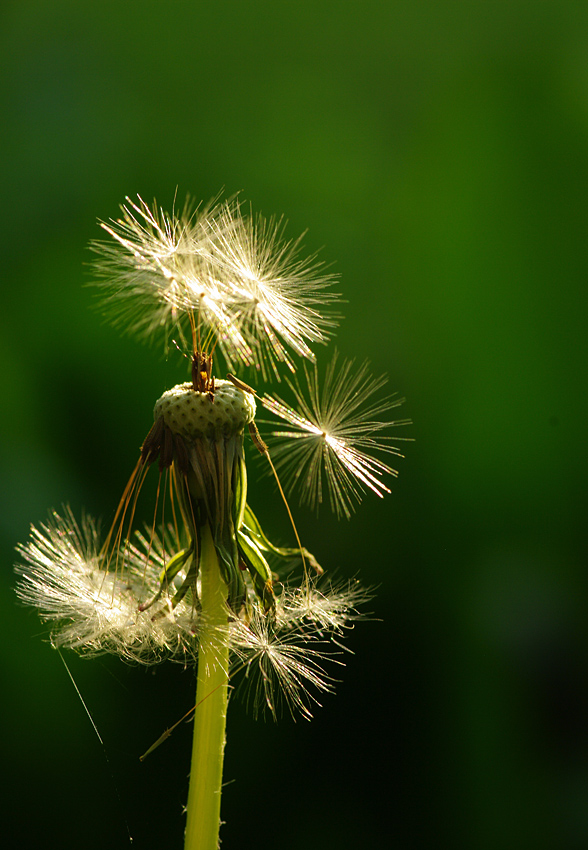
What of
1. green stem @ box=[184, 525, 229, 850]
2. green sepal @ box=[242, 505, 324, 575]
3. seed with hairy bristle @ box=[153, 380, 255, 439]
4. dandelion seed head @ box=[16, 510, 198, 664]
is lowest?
green stem @ box=[184, 525, 229, 850]

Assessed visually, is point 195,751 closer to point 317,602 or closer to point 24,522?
point 317,602

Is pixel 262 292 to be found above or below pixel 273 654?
above

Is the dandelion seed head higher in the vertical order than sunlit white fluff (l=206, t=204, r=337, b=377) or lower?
lower

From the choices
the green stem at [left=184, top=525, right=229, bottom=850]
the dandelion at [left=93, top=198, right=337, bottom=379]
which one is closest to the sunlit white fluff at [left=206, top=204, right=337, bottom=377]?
the dandelion at [left=93, top=198, right=337, bottom=379]

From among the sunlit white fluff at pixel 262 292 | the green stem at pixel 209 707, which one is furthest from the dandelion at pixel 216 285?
the green stem at pixel 209 707

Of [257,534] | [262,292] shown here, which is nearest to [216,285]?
[262,292]

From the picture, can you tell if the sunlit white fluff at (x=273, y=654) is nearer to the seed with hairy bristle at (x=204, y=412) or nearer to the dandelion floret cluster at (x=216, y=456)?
the dandelion floret cluster at (x=216, y=456)

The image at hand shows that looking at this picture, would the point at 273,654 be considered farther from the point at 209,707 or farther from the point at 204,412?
the point at 204,412

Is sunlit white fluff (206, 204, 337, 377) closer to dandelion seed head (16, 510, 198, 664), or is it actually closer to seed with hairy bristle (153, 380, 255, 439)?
seed with hairy bristle (153, 380, 255, 439)

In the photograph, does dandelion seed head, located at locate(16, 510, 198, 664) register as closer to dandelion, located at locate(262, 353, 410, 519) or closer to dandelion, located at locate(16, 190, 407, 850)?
dandelion, located at locate(16, 190, 407, 850)
